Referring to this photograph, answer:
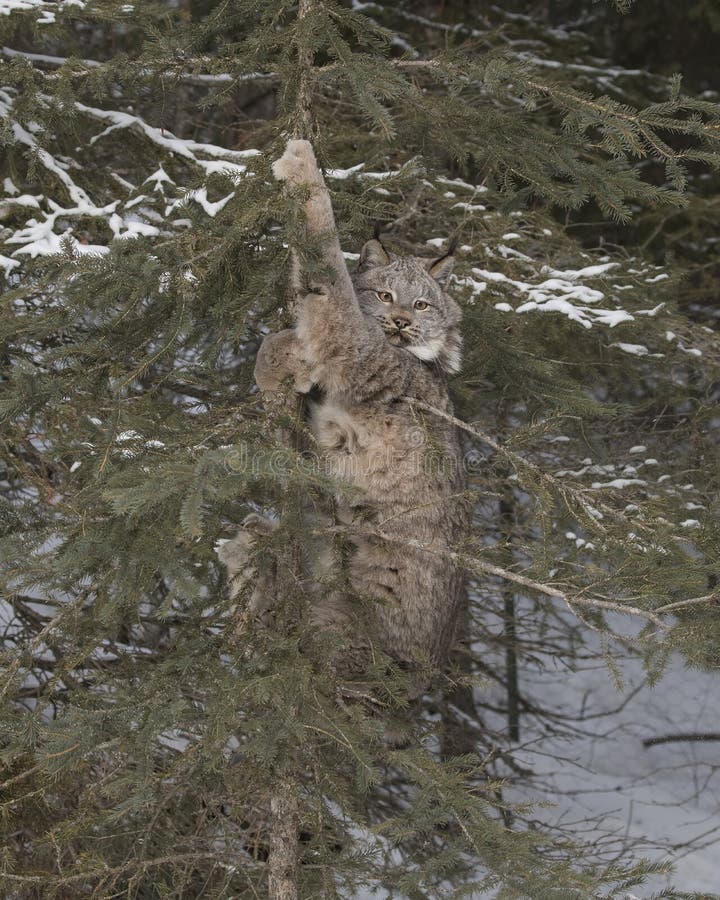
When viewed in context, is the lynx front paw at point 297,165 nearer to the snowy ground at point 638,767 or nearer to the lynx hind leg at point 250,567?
the lynx hind leg at point 250,567

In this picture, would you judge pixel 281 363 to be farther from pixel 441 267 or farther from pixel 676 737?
pixel 676 737

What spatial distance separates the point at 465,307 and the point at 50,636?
2800mm

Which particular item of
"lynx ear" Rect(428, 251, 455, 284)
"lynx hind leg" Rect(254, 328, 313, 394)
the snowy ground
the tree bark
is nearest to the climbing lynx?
"lynx hind leg" Rect(254, 328, 313, 394)

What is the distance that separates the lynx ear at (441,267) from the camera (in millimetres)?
5133

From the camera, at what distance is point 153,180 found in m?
5.68

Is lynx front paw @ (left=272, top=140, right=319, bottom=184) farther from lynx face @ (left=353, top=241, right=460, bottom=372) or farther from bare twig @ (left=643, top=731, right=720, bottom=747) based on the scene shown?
bare twig @ (left=643, top=731, right=720, bottom=747)

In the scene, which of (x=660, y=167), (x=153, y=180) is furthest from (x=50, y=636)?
(x=660, y=167)

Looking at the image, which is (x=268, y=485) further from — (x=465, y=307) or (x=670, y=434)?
(x=670, y=434)

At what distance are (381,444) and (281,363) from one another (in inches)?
23.1

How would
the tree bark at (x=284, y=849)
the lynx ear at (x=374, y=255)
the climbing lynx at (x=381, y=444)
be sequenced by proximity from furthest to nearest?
the lynx ear at (x=374, y=255)
the climbing lynx at (x=381, y=444)
the tree bark at (x=284, y=849)

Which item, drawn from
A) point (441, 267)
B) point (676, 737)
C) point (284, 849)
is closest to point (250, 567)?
point (284, 849)

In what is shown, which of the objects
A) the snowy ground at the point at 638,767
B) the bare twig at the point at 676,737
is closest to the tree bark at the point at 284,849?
the snowy ground at the point at 638,767

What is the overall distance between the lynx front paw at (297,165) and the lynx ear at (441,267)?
1326 millimetres

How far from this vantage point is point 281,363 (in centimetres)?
425
